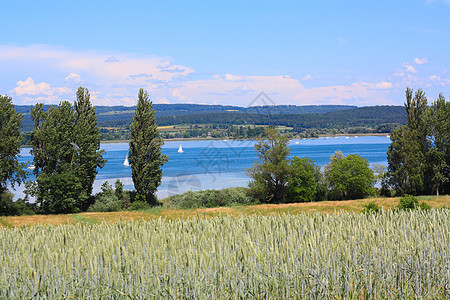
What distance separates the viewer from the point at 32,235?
1244 cm

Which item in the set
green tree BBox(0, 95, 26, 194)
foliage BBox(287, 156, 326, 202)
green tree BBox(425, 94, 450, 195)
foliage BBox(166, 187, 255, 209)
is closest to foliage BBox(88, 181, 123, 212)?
foliage BBox(166, 187, 255, 209)

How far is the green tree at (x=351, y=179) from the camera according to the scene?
51.5 metres

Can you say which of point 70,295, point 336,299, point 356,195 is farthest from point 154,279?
point 356,195

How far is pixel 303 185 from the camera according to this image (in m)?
53.1

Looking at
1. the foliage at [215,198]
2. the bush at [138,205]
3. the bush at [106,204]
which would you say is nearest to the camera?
the bush at [138,205]

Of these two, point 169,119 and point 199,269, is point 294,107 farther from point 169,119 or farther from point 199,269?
point 199,269

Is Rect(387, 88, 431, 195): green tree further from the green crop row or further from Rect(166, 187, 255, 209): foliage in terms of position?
the green crop row

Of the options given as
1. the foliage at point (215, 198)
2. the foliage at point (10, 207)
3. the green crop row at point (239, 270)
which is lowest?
the foliage at point (215, 198)

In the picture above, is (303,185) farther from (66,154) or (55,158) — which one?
(55,158)

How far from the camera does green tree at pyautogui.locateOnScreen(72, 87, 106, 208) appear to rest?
4312cm

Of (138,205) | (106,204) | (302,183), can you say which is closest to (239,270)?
(138,205)

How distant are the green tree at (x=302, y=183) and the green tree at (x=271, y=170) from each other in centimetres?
102

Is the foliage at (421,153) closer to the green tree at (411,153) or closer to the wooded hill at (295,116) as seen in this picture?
A: the green tree at (411,153)

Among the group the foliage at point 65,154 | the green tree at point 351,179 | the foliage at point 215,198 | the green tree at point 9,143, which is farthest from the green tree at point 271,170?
the green tree at point 9,143
